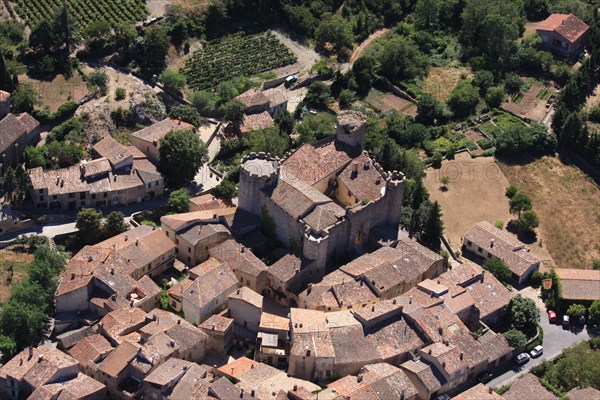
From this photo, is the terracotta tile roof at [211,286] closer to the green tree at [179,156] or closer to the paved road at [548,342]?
the green tree at [179,156]

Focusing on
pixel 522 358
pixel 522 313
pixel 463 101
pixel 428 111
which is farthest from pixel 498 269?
pixel 463 101

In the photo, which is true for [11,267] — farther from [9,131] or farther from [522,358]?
[522,358]

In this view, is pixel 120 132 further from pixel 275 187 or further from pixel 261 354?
pixel 261 354

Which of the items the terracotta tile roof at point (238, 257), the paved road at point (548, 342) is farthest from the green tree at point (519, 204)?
the terracotta tile roof at point (238, 257)

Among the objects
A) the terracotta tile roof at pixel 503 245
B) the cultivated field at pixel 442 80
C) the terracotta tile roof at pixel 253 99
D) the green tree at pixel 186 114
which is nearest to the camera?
the terracotta tile roof at pixel 503 245

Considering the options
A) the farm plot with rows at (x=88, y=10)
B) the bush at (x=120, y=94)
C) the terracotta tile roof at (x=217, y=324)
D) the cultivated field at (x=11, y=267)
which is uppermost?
the farm plot with rows at (x=88, y=10)

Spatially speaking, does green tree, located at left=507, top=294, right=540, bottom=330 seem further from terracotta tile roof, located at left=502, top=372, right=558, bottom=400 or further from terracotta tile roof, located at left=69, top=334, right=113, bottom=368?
terracotta tile roof, located at left=69, top=334, right=113, bottom=368
